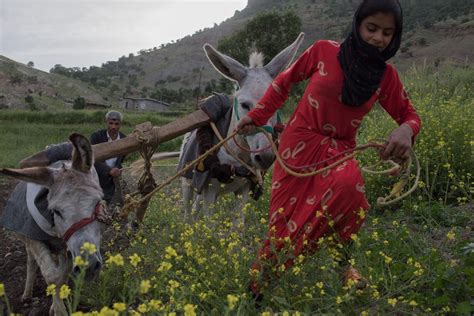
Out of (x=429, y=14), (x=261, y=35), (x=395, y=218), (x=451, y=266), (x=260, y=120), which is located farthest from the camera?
(x=429, y=14)

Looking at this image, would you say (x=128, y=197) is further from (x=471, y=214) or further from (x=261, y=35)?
(x=261, y=35)

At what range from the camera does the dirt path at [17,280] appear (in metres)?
4.14

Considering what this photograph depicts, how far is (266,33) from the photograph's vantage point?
43.4 m

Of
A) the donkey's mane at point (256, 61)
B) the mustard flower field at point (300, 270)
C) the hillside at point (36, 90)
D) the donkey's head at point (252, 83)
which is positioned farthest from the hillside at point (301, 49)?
the mustard flower field at point (300, 270)

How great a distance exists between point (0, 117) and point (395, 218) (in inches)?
1422

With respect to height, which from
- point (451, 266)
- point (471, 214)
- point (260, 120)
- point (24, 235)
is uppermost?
point (260, 120)

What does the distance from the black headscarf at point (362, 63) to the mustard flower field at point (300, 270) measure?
2.36ft

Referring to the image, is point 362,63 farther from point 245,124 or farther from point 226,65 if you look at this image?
point 226,65

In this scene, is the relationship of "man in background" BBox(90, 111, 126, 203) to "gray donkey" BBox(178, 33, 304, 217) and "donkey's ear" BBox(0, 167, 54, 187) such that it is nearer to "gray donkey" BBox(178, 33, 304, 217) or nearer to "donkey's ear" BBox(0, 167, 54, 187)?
"gray donkey" BBox(178, 33, 304, 217)

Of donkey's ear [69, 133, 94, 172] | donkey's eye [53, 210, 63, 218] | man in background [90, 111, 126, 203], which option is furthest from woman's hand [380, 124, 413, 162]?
man in background [90, 111, 126, 203]

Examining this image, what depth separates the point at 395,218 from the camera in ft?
14.2

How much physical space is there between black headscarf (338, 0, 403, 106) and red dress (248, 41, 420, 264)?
0.07 m

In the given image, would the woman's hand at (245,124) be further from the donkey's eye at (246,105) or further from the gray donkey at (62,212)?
the gray donkey at (62,212)

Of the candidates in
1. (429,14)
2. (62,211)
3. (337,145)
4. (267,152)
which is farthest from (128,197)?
(429,14)
